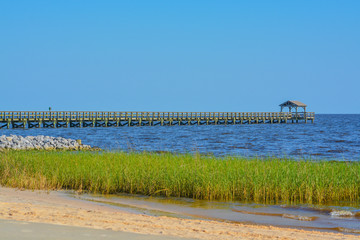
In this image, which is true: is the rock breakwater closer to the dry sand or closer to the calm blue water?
the calm blue water

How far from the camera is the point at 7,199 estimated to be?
31.4 ft

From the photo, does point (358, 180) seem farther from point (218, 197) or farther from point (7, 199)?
point (7, 199)

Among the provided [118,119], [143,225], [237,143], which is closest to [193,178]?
[143,225]

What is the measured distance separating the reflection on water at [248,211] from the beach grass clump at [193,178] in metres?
0.39

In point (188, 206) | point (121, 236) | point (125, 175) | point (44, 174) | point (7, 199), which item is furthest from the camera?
point (44, 174)

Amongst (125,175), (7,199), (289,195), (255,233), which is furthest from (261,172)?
(7,199)

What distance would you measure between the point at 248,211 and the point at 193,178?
1843mm

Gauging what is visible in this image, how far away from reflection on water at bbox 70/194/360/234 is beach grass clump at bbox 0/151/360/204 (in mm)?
390

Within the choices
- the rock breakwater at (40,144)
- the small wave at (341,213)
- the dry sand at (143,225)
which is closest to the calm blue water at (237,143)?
the rock breakwater at (40,144)

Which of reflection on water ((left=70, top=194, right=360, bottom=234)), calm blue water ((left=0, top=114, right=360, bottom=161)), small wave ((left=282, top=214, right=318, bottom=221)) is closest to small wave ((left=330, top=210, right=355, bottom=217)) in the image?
reflection on water ((left=70, top=194, right=360, bottom=234))

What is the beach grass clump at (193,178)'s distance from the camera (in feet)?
35.5

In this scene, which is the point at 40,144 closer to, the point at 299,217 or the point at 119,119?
the point at 299,217

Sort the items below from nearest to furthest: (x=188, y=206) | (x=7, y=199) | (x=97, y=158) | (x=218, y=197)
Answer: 1. (x=7, y=199)
2. (x=188, y=206)
3. (x=218, y=197)
4. (x=97, y=158)

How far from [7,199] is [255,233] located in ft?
17.8
